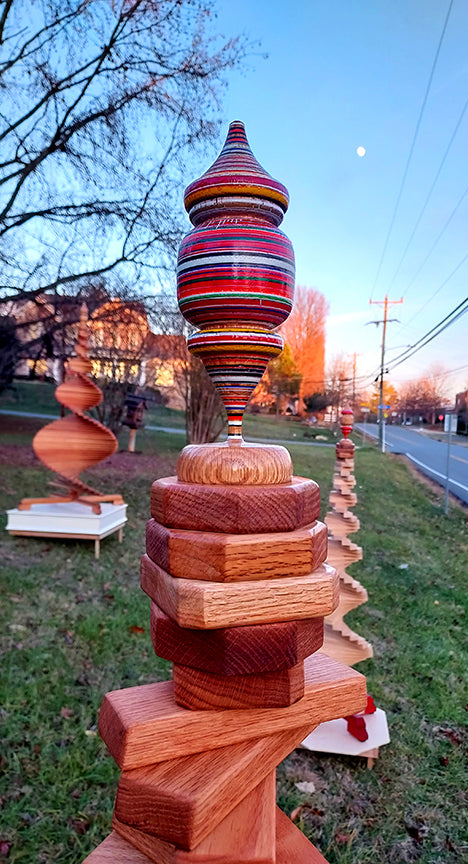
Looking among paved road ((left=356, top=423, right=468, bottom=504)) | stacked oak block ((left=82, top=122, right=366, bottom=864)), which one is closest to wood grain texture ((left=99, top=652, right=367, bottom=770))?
stacked oak block ((left=82, top=122, right=366, bottom=864))

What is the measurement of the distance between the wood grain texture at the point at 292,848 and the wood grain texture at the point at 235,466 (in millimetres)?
659

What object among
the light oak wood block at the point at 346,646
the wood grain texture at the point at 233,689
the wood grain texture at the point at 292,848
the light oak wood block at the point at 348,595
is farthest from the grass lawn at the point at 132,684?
the wood grain texture at the point at 233,689

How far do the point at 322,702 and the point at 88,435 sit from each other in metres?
5.93

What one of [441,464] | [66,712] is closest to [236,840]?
[66,712]

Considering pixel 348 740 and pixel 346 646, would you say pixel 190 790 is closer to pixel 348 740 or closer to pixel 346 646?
pixel 346 646

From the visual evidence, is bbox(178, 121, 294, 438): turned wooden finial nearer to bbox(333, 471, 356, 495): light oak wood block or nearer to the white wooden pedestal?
bbox(333, 471, 356, 495): light oak wood block

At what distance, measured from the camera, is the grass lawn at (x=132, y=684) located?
2.55 m

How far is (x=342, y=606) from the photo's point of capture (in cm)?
324

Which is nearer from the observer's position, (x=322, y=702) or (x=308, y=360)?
(x=322, y=702)

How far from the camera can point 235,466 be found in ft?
2.41

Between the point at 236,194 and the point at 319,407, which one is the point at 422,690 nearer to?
the point at 236,194

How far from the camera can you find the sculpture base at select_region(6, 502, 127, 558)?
604 centimetres

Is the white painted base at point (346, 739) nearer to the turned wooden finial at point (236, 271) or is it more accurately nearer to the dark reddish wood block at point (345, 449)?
the dark reddish wood block at point (345, 449)

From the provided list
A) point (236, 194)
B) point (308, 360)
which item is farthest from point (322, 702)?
point (308, 360)
